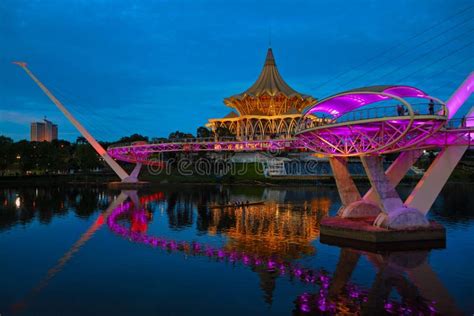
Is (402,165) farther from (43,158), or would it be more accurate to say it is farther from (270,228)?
(43,158)

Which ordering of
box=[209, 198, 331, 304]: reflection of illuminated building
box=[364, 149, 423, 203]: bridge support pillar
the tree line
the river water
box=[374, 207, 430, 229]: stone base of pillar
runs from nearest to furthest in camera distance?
the river water → box=[209, 198, 331, 304]: reflection of illuminated building → box=[374, 207, 430, 229]: stone base of pillar → box=[364, 149, 423, 203]: bridge support pillar → the tree line

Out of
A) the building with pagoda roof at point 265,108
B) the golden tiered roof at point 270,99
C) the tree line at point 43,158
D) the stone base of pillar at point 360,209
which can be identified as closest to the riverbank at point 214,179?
the tree line at point 43,158

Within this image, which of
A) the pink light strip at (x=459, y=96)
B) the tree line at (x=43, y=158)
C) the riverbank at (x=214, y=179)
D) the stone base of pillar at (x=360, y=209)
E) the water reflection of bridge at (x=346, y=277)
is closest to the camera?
the water reflection of bridge at (x=346, y=277)

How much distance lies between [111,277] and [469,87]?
26.5 m

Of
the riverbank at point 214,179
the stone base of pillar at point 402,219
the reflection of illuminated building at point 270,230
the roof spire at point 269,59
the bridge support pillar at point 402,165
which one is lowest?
the reflection of illuminated building at point 270,230

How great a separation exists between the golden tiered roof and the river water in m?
59.1

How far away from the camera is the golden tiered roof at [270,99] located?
317ft

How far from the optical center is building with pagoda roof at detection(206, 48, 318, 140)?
314 feet

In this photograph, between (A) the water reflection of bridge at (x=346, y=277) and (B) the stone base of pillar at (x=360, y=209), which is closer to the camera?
(A) the water reflection of bridge at (x=346, y=277)

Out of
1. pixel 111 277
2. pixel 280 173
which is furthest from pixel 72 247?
pixel 280 173

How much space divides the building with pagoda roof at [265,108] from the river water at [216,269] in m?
56.3

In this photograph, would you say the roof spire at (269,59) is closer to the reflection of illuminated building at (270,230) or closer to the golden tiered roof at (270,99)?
the golden tiered roof at (270,99)

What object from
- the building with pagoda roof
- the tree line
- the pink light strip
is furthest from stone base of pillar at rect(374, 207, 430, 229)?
the building with pagoda roof

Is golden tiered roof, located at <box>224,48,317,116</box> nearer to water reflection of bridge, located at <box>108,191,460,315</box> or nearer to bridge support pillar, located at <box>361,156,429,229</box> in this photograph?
bridge support pillar, located at <box>361,156,429,229</box>
